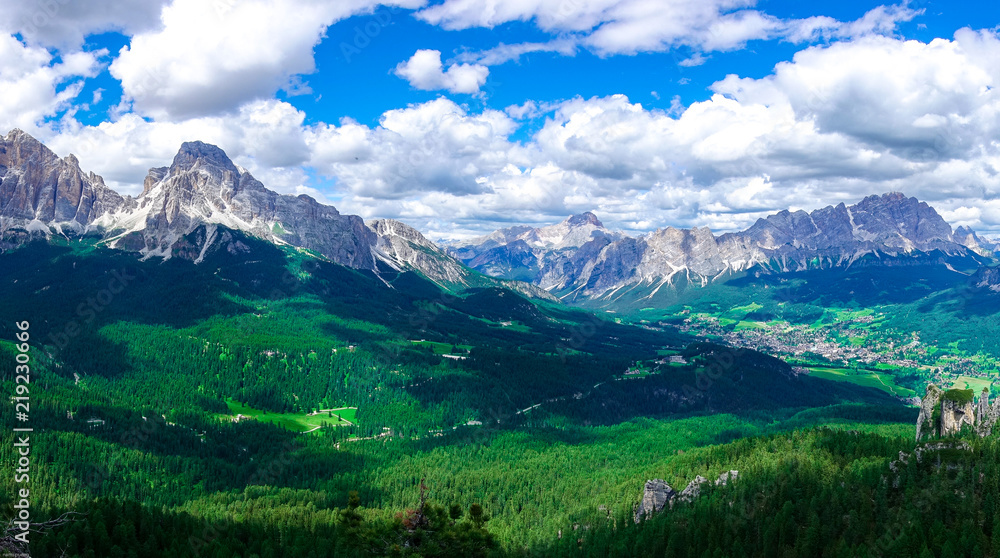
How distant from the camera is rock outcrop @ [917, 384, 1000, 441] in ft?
363

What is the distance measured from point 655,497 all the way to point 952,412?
5750 cm

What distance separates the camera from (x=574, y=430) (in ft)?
639

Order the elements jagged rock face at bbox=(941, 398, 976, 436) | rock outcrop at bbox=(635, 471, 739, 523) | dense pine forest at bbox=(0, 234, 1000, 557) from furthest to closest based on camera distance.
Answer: jagged rock face at bbox=(941, 398, 976, 436) < rock outcrop at bbox=(635, 471, 739, 523) < dense pine forest at bbox=(0, 234, 1000, 557)

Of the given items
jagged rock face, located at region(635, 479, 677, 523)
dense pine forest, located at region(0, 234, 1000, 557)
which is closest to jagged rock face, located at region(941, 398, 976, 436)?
dense pine forest, located at region(0, 234, 1000, 557)

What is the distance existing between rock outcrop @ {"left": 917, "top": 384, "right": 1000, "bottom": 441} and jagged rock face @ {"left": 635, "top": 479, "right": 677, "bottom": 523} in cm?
4929

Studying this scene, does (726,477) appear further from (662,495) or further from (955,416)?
(955,416)

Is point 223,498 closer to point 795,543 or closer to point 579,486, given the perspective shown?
point 579,486

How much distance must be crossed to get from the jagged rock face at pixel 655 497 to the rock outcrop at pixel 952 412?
4929 centimetres

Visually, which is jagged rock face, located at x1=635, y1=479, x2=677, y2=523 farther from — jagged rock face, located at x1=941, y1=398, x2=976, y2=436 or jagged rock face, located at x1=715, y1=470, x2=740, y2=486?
jagged rock face, located at x1=941, y1=398, x2=976, y2=436

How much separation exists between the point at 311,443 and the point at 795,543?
13076cm

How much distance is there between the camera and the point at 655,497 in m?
106

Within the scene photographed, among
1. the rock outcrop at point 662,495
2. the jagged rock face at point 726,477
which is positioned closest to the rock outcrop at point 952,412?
the jagged rock face at point 726,477

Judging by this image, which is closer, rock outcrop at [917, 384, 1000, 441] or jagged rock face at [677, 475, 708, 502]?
jagged rock face at [677, 475, 708, 502]

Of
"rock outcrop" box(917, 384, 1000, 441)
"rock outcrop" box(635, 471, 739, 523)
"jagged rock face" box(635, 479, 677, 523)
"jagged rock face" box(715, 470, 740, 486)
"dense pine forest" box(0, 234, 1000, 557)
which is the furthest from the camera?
"rock outcrop" box(917, 384, 1000, 441)
